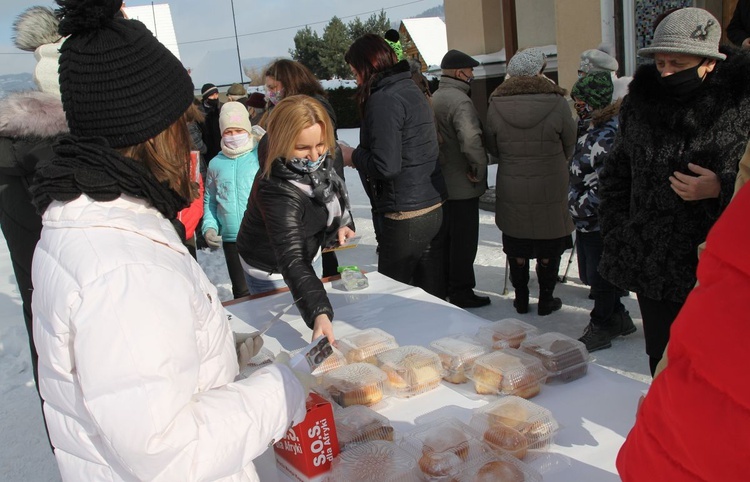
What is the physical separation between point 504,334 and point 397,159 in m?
1.46

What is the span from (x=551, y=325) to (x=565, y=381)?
6.89 feet

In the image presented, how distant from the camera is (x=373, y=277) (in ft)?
9.59

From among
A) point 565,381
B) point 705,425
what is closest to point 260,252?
point 565,381

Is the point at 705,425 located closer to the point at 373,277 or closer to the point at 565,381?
the point at 565,381

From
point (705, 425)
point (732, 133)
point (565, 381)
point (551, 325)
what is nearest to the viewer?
point (705, 425)

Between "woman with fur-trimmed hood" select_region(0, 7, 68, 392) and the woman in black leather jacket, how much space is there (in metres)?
0.75

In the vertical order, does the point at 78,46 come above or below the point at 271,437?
above

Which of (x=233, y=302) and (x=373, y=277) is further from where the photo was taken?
(x=373, y=277)

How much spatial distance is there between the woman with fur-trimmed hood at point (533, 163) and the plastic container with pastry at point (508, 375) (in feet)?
7.23

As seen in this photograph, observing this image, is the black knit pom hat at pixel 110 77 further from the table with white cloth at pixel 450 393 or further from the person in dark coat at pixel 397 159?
the person in dark coat at pixel 397 159

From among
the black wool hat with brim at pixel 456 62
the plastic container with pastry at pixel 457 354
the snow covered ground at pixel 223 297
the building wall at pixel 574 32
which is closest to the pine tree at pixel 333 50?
the building wall at pixel 574 32

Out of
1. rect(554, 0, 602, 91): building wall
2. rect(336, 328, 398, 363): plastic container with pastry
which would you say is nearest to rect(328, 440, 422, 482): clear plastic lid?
rect(336, 328, 398, 363): plastic container with pastry

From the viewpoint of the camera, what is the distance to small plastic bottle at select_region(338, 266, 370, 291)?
2.76 meters

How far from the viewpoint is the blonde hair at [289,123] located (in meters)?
2.27
